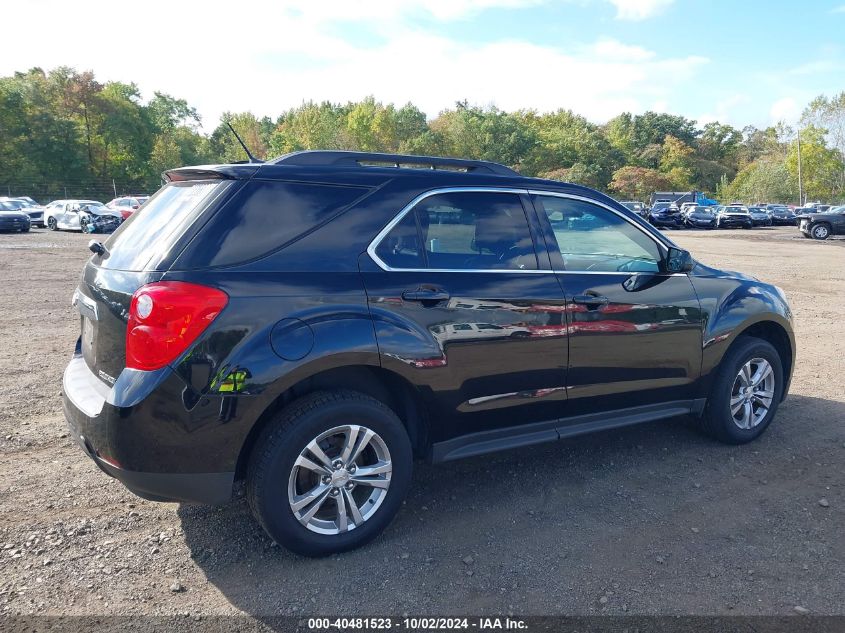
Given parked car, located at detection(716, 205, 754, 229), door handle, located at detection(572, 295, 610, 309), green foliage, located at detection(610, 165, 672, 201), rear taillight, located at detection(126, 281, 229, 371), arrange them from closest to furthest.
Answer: rear taillight, located at detection(126, 281, 229, 371), door handle, located at detection(572, 295, 610, 309), parked car, located at detection(716, 205, 754, 229), green foliage, located at detection(610, 165, 672, 201)

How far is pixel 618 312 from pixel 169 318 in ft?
8.47

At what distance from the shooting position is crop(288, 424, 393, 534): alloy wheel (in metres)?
3.15

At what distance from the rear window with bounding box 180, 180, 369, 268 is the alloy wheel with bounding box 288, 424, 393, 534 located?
95cm

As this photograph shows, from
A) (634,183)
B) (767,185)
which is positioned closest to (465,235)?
(634,183)

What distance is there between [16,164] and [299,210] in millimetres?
66750

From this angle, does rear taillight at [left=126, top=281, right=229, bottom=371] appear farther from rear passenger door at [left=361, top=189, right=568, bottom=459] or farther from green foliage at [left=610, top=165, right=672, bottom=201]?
green foliage at [left=610, top=165, right=672, bottom=201]

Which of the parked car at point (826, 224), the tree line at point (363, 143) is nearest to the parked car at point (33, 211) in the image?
the tree line at point (363, 143)

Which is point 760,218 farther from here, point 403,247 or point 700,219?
point 403,247

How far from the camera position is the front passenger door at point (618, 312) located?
3947mm

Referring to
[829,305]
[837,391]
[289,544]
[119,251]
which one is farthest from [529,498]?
[829,305]

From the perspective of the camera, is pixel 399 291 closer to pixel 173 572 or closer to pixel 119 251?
pixel 119 251

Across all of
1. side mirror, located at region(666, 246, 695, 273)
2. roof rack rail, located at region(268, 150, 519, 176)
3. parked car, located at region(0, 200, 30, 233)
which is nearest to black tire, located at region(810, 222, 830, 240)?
side mirror, located at region(666, 246, 695, 273)

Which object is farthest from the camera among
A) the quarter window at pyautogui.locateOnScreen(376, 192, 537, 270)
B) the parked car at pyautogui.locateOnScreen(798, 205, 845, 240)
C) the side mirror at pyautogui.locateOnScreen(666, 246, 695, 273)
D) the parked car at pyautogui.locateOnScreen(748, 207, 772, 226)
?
the parked car at pyautogui.locateOnScreen(748, 207, 772, 226)

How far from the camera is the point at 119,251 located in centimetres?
336
